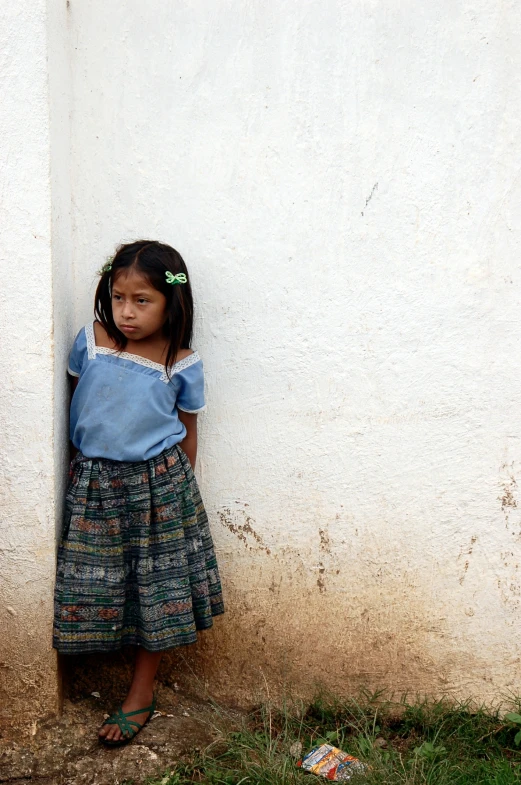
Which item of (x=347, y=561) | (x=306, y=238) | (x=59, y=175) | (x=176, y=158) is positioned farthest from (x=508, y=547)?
(x=59, y=175)

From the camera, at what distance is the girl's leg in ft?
7.99

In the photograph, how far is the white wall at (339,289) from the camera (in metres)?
2.38

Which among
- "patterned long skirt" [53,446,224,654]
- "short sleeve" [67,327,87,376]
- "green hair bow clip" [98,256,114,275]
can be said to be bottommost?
"patterned long skirt" [53,446,224,654]

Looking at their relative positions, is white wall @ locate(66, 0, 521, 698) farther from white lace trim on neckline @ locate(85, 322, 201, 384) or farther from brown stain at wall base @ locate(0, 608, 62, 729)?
brown stain at wall base @ locate(0, 608, 62, 729)

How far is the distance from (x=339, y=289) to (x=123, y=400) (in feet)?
2.57

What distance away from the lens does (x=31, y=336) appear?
7.36 feet

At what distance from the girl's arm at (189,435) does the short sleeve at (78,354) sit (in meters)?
0.35

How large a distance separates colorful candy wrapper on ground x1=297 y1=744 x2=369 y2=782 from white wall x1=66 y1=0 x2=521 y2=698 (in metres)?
0.29

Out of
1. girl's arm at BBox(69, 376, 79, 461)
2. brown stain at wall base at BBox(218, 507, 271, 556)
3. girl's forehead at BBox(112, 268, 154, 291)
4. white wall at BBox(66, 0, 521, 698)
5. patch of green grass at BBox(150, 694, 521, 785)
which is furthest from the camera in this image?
brown stain at wall base at BBox(218, 507, 271, 556)

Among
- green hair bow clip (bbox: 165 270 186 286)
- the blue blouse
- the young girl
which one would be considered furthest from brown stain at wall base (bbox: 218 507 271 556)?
green hair bow clip (bbox: 165 270 186 286)

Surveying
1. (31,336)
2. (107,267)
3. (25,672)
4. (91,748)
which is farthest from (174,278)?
(91,748)

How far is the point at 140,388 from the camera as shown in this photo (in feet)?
7.63

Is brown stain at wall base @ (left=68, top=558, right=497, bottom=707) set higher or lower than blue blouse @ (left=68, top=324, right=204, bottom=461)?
lower

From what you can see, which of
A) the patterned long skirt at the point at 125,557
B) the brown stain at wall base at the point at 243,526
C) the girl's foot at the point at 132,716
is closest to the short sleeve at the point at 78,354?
the patterned long skirt at the point at 125,557
